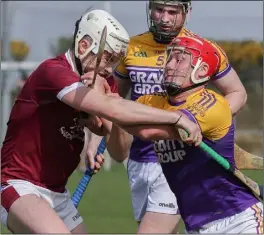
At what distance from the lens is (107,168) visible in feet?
52.4

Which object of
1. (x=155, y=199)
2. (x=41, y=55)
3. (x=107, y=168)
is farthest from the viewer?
(x=41, y=55)

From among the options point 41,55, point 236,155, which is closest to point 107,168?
point 41,55

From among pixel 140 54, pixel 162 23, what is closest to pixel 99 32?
pixel 162 23

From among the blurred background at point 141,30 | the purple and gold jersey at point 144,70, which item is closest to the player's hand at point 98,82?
the purple and gold jersey at point 144,70

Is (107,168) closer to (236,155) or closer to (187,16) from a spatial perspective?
(187,16)

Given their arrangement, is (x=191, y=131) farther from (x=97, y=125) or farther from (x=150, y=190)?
(x=150, y=190)

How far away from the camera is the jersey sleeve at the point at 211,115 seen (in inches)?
177

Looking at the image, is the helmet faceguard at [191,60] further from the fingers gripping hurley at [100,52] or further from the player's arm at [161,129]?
the fingers gripping hurley at [100,52]

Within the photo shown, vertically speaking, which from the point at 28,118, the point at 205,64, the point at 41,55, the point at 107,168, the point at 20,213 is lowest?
the point at 107,168

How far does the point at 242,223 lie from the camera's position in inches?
177

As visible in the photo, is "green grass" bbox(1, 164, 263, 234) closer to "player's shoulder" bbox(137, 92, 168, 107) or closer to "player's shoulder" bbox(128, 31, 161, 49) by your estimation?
"player's shoulder" bbox(128, 31, 161, 49)

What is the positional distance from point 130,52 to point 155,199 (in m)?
1.08

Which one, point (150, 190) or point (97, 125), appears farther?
point (150, 190)

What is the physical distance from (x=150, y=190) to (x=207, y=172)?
1893 millimetres
